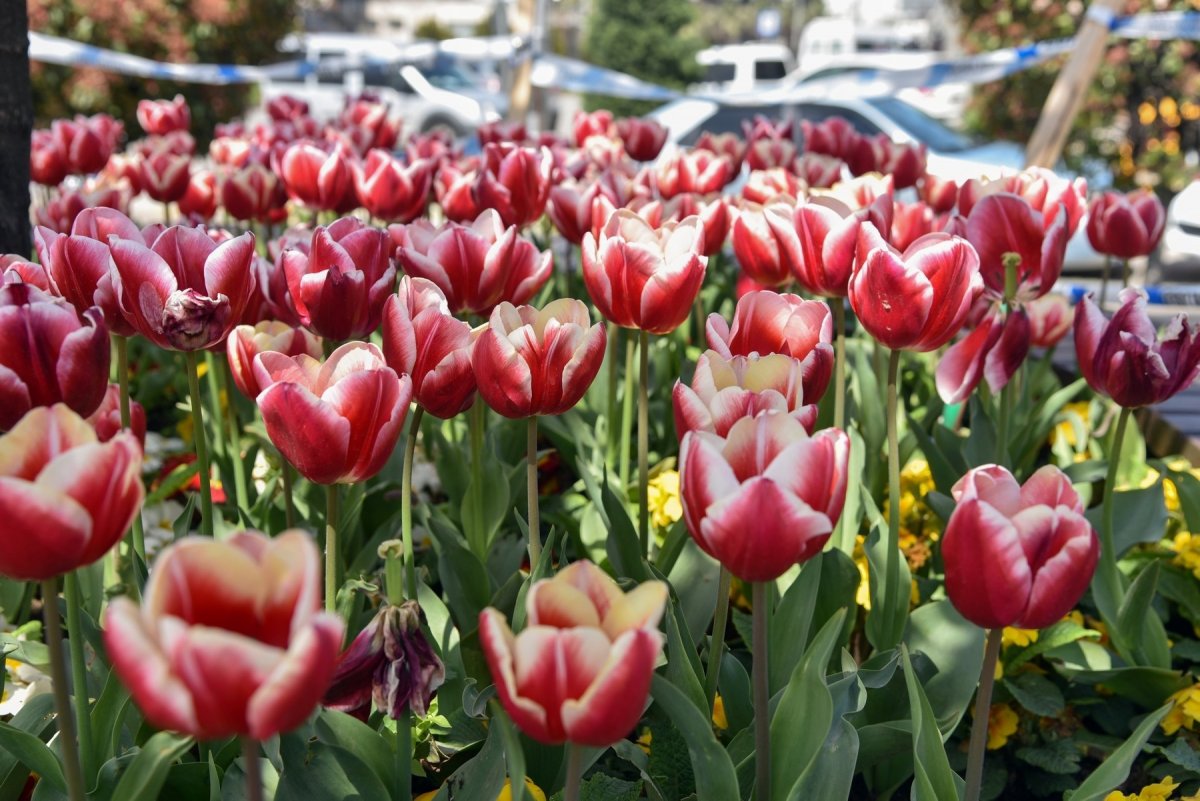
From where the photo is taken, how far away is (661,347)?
3.04 m

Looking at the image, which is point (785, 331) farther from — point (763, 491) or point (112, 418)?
point (112, 418)

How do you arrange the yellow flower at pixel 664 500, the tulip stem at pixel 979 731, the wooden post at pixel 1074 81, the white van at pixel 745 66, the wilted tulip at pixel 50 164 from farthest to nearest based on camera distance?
the white van at pixel 745 66
the wooden post at pixel 1074 81
the wilted tulip at pixel 50 164
the yellow flower at pixel 664 500
the tulip stem at pixel 979 731

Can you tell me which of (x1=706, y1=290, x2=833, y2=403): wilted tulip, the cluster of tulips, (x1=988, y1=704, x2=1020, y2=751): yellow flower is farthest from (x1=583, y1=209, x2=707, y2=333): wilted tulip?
(x1=988, y1=704, x2=1020, y2=751): yellow flower

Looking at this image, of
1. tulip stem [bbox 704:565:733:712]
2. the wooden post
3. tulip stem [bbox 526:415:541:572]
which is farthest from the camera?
the wooden post

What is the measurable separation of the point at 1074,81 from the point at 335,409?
4.94 meters

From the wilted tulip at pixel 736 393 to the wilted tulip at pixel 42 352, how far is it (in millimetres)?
637

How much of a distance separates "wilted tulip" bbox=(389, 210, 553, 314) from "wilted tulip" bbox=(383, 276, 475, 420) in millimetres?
343

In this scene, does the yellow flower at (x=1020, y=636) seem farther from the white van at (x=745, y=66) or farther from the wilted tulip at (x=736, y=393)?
the white van at (x=745, y=66)

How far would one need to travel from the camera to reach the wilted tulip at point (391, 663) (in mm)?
1134

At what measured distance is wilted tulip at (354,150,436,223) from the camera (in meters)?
2.79

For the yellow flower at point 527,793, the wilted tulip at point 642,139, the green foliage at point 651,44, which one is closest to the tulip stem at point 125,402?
the yellow flower at point 527,793

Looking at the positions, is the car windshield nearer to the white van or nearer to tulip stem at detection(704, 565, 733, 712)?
tulip stem at detection(704, 565, 733, 712)

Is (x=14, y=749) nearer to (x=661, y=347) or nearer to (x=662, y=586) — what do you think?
(x=662, y=586)

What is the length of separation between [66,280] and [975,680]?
4.53 ft
